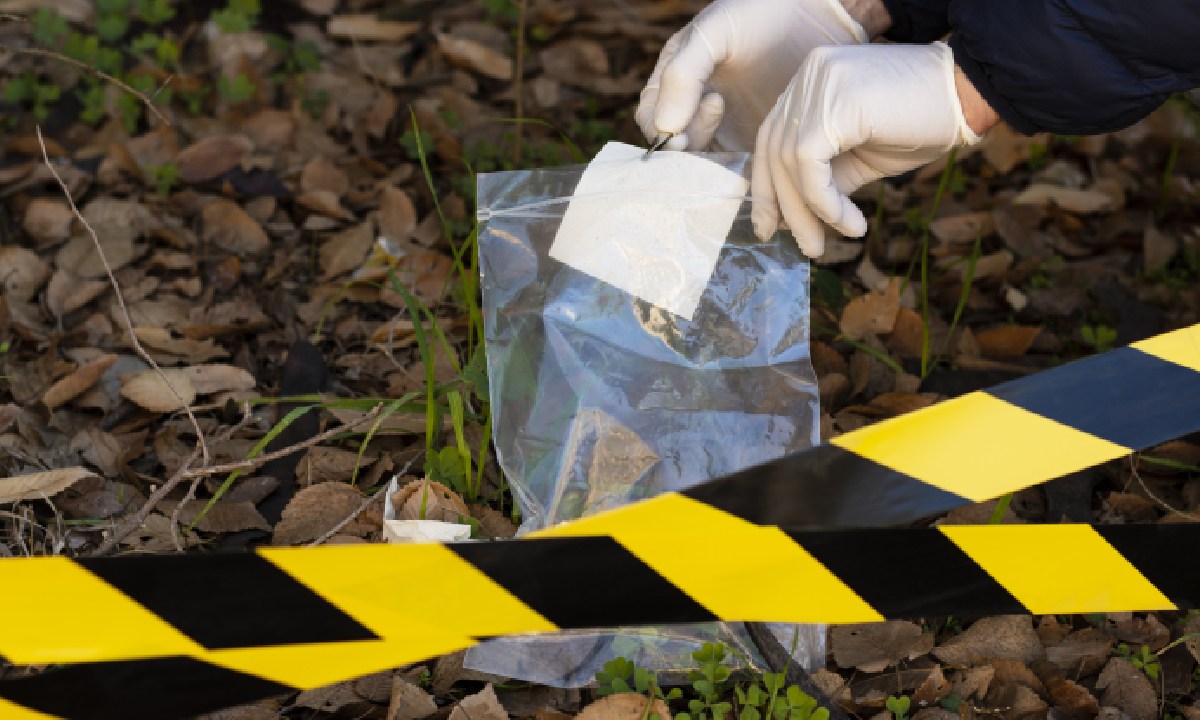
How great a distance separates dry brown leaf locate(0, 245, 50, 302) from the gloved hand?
1.28 meters

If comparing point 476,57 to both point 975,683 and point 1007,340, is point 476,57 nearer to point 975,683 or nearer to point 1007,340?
point 1007,340

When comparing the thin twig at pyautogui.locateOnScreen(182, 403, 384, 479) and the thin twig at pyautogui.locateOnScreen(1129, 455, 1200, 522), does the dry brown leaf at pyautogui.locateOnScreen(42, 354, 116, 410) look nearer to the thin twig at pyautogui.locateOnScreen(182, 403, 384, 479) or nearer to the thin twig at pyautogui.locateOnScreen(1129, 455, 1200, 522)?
the thin twig at pyautogui.locateOnScreen(182, 403, 384, 479)

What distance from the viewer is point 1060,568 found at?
1148 mm

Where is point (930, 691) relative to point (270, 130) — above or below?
below

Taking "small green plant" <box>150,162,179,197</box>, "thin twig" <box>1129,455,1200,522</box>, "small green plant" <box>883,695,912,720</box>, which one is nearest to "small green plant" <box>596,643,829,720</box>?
"small green plant" <box>883,695,912,720</box>

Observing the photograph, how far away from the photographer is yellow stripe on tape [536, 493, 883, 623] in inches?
39.9

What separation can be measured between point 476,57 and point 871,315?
1.22m

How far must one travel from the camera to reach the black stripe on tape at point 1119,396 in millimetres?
1078

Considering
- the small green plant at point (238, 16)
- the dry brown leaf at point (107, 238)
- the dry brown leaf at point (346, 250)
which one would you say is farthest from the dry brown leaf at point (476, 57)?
the dry brown leaf at point (107, 238)

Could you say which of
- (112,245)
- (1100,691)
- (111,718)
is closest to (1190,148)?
(1100,691)

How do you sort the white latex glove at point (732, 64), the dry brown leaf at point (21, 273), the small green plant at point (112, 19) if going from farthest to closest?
1. the small green plant at point (112, 19)
2. the dry brown leaf at point (21, 273)
3. the white latex glove at point (732, 64)

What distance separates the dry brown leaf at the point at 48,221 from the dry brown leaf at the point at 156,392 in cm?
51

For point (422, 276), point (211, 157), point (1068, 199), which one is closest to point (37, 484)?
point (422, 276)

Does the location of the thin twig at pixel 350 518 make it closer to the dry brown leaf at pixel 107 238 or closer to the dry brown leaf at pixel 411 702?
the dry brown leaf at pixel 411 702
